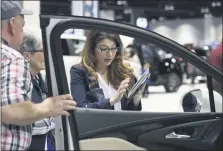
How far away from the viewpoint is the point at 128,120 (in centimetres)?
239

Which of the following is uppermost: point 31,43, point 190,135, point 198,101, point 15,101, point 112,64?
point 31,43

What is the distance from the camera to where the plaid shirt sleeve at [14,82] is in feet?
6.91

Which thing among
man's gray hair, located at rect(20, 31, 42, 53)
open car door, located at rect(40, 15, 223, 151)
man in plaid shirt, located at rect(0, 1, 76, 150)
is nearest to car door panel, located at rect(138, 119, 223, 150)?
open car door, located at rect(40, 15, 223, 151)

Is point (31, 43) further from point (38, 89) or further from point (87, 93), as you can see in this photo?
point (87, 93)

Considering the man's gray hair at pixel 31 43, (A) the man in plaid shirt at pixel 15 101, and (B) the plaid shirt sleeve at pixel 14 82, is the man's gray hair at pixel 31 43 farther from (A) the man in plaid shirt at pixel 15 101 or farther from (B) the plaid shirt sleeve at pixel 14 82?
(B) the plaid shirt sleeve at pixel 14 82

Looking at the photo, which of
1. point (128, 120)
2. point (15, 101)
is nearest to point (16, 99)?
point (15, 101)

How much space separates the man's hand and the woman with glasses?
1.29 ft

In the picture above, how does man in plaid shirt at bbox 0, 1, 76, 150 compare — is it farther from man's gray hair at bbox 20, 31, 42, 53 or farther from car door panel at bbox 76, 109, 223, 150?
man's gray hair at bbox 20, 31, 42, 53

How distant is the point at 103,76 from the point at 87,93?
332 millimetres

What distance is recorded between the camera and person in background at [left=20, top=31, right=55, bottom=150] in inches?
109

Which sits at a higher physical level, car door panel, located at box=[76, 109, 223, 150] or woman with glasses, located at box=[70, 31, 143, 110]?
woman with glasses, located at box=[70, 31, 143, 110]

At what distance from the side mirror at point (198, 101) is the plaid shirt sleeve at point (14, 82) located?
1.21 meters

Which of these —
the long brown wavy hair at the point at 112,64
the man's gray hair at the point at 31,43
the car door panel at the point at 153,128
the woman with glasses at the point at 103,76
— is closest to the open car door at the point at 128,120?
A: the car door panel at the point at 153,128

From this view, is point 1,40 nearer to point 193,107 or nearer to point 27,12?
point 27,12
